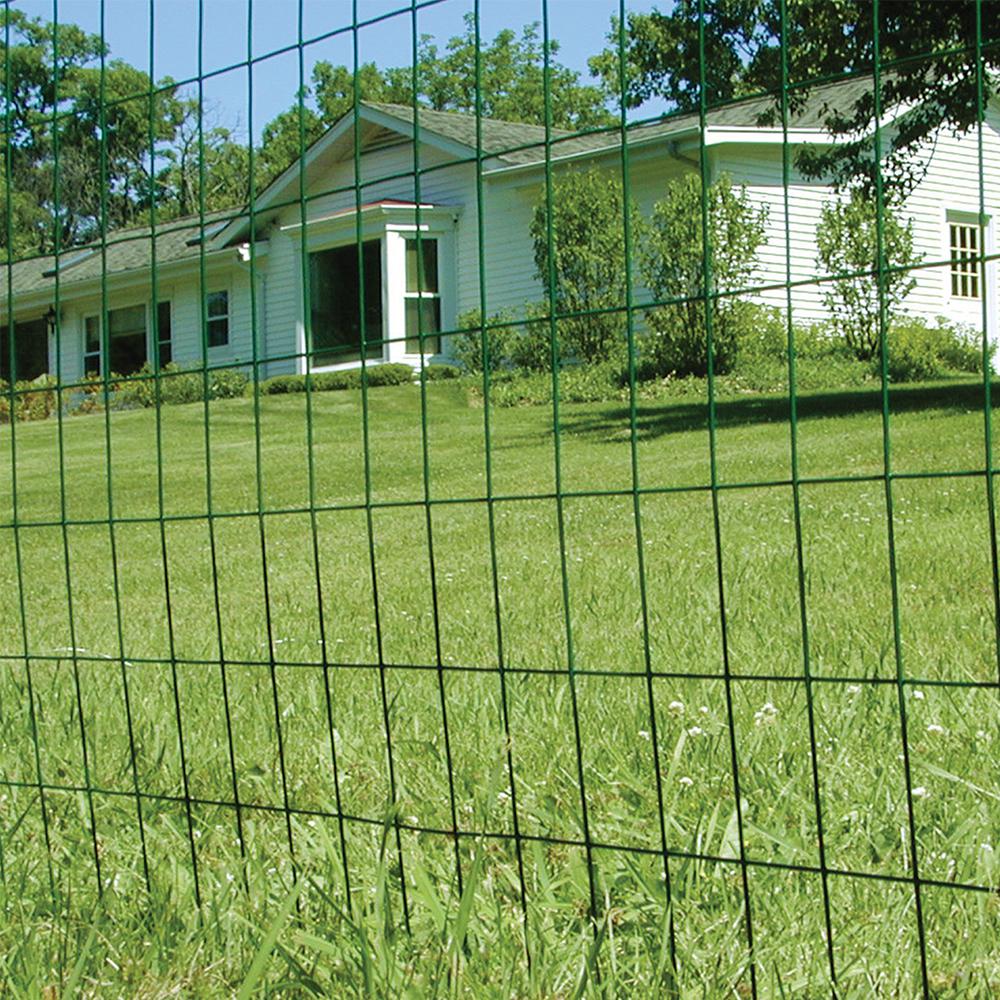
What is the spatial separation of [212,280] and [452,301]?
6046 millimetres

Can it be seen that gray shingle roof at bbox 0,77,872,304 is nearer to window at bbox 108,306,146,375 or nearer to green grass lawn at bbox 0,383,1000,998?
window at bbox 108,306,146,375

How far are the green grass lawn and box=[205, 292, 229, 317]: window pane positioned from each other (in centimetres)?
1808

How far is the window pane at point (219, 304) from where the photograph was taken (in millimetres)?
24672

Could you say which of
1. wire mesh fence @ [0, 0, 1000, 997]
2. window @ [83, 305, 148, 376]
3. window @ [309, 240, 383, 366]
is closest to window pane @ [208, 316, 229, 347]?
window @ [83, 305, 148, 376]

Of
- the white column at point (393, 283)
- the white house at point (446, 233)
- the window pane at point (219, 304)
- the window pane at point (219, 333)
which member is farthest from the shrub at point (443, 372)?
the window pane at point (219, 304)

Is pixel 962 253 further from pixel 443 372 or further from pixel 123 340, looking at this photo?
pixel 123 340

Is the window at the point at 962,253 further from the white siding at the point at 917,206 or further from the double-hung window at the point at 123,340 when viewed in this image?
the double-hung window at the point at 123,340

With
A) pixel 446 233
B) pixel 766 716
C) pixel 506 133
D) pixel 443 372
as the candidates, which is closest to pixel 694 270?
pixel 443 372

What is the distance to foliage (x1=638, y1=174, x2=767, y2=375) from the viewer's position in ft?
48.3

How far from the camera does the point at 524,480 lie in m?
9.55

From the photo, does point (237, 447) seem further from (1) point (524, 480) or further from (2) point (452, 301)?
(2) point (452, 301)

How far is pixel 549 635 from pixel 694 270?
38.3ft

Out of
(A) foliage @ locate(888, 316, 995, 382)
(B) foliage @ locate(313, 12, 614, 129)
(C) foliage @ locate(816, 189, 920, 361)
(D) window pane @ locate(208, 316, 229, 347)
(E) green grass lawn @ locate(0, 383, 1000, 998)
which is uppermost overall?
(B) foliage @ locate(313, 12, 614, 129)

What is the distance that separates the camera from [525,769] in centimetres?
324
